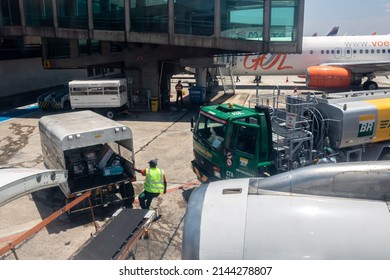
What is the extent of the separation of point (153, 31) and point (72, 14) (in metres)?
6.84

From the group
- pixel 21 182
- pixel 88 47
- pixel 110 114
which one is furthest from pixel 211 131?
pixel 88 47

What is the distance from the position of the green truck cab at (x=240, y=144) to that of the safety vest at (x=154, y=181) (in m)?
1.57

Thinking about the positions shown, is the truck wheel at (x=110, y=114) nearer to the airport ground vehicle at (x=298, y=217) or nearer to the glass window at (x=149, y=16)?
the glass window at (x=149, y=16)

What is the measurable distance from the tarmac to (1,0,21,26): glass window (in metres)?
8.48

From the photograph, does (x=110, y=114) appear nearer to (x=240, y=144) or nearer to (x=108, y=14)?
(x=108, y=14)

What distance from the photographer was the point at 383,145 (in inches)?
475

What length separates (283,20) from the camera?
24250mm

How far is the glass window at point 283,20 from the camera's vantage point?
23922 mm

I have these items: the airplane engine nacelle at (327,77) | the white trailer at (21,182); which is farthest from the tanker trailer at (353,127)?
the airplane engine nacelle at (327,77)

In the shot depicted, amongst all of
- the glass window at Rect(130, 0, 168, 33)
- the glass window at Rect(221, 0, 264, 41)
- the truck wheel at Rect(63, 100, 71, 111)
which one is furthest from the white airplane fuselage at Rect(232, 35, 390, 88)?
the truck wheel at Rect(63, 100, 71, 111)

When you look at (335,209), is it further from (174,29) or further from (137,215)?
(174,29)

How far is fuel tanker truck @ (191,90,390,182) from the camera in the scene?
10.5 m

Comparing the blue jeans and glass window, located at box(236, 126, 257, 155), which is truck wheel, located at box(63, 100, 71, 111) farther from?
glass window, located at box(236, 126, 257, 155)

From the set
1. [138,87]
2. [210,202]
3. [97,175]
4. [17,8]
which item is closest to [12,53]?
[17,8]
